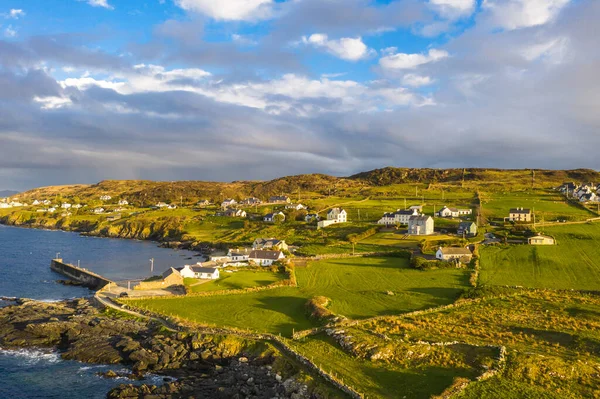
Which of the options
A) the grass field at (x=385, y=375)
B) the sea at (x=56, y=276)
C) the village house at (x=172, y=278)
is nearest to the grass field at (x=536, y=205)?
the village house at (x=172, y=278)

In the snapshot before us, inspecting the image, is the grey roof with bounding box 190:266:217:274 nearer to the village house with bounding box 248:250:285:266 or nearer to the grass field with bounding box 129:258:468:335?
the grass field with bounding box 129:258:468:335

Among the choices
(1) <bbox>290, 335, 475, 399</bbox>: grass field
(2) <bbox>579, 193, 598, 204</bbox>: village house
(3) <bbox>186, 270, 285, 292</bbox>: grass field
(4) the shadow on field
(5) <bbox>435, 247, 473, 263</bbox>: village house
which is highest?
(2) <bbox>579, 193, 598, 204</bbox>: village house

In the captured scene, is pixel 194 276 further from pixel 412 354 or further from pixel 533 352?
pixel 533 352

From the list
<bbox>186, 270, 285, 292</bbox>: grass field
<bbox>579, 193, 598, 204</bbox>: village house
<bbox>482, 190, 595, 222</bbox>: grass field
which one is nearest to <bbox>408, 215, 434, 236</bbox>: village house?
<bbox>482, 190, 595, 222</bbox>: grass field

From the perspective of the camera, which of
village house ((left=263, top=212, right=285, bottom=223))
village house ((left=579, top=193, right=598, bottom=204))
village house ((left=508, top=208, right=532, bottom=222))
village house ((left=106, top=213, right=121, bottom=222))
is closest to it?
village house ((left=508, top=208, right=532, bottom=222))

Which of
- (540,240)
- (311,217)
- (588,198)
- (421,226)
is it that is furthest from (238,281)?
(588,198)

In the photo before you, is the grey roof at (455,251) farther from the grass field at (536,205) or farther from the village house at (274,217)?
the village house at (274,217)

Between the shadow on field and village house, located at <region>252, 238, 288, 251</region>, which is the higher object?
village house, located at <region>252, 238, 288, 251</region>
